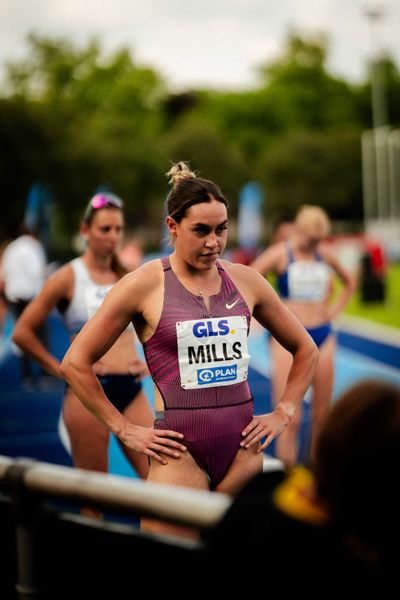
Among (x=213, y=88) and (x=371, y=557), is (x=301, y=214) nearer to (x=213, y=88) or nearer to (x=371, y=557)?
(x=371, y=557)

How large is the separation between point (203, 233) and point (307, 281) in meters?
4.17

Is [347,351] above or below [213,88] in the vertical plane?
below

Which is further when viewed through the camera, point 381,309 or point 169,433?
point 381,309

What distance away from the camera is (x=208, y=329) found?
3398 millimetres

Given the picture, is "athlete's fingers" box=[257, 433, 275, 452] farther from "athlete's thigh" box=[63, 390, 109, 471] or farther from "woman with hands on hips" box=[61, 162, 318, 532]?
"athlete's thigh" box=[63, 390, 109, 471]

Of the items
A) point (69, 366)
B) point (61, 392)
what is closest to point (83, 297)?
point (69, 366)

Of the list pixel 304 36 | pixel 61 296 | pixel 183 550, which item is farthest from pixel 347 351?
pixel 304 36

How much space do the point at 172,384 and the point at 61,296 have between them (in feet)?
6.61

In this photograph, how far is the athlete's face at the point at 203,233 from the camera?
3346mm

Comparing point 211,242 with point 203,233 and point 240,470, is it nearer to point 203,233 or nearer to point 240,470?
point 203,233

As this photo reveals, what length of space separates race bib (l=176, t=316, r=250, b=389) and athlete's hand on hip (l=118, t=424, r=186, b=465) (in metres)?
0.20

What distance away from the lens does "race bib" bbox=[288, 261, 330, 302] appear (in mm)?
7402

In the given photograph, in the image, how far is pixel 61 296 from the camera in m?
5.24

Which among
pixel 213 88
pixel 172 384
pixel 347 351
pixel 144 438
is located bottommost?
pixel 347 351
